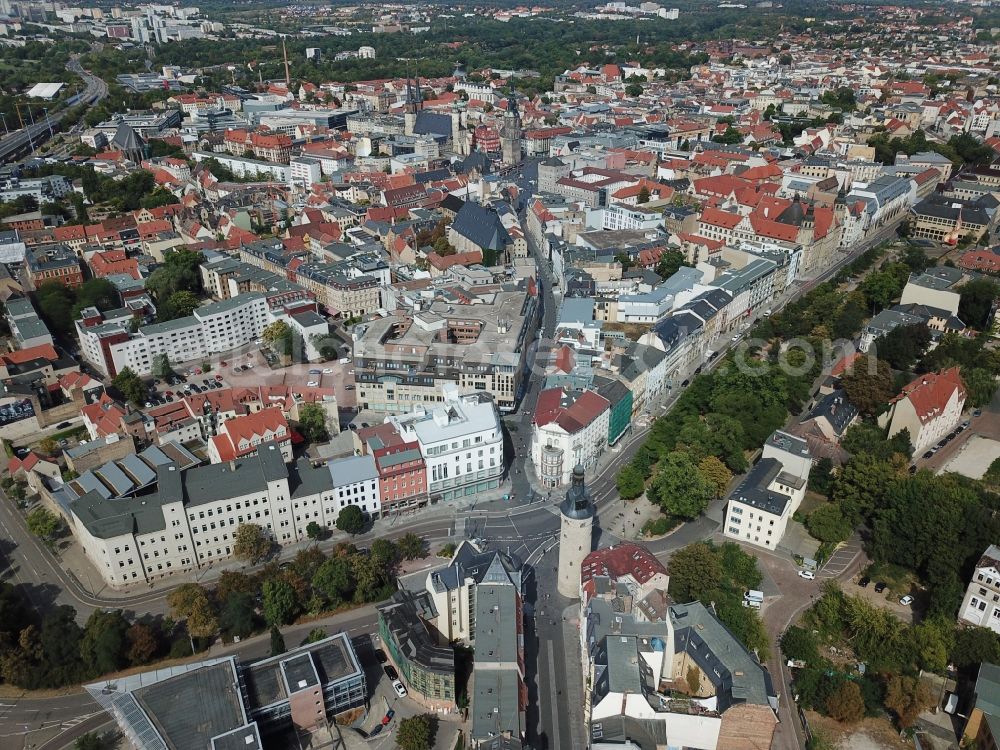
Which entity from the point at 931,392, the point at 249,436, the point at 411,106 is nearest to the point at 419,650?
the point at 249,436

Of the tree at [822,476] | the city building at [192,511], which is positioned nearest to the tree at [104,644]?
the city building at [192,511]

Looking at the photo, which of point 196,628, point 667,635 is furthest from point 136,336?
point 667,635

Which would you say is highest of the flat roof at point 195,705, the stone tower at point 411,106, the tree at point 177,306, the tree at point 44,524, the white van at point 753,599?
the stone tower at point 411,106

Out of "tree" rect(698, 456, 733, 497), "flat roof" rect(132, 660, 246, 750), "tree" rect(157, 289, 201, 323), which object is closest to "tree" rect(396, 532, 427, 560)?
"flat roof" rect(132, 660, 246, 750)

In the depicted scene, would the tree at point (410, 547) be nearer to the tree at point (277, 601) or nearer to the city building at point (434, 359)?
the tree at point (277, 601)

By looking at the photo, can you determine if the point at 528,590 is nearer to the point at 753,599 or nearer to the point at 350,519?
the point at 350,519

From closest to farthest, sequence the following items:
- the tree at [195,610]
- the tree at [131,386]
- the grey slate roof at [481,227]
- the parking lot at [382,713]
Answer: the parking lot at [382,713], the tree at [195,610], the tree at [131,386], the grey slate roof at [481,227]
